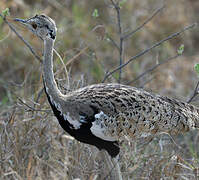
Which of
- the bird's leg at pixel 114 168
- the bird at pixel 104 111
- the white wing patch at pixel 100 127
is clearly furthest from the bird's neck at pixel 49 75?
the bird's leg at pixel 114 168

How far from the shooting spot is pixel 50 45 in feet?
11.3

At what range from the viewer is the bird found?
3.38 m

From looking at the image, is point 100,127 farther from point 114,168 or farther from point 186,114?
point 186,114

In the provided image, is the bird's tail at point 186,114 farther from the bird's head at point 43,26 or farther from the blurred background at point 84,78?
the bird's head at point 43,26

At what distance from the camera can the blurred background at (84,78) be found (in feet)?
12.0

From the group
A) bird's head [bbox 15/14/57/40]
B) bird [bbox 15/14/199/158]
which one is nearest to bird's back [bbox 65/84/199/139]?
bird [bbox 15/14/199/158]

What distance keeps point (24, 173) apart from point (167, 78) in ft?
12.4

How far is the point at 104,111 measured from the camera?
11.3 ft

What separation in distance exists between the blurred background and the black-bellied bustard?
0.15m

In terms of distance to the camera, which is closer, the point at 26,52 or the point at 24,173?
the point at 24,173

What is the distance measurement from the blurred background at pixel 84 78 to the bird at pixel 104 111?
15 cm

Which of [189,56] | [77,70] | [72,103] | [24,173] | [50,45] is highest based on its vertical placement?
[189,56]

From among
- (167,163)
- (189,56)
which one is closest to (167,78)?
(189,56)

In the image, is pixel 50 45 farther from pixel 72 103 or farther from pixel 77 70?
pixel 77 70
